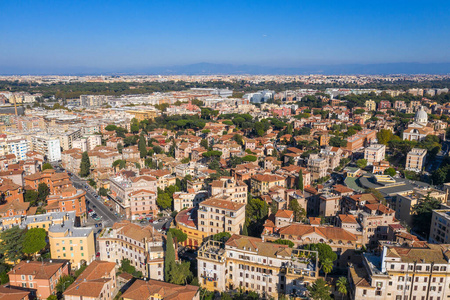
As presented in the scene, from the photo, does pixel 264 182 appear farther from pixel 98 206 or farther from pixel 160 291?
pixel 160 291

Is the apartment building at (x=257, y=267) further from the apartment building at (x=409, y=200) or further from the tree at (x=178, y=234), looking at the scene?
the apartment building at (x=409, y=200)

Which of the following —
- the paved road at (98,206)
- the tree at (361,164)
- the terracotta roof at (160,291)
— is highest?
the tree at (361,164)

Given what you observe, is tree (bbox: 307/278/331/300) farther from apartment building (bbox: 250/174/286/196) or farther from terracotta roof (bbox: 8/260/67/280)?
apartment building (bbox: 250/174/286/196)

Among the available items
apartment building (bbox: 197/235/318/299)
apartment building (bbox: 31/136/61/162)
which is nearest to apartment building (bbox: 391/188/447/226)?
apartment building (bbox: 197/235/318/299)

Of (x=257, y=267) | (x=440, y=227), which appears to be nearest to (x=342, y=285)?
(x=257, y=267)

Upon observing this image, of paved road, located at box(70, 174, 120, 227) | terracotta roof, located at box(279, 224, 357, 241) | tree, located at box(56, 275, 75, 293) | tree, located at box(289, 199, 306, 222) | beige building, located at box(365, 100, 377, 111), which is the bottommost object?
paved road, located at box(70, 174, 120, 227)

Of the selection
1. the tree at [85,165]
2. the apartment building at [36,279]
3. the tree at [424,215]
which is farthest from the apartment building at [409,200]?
the tree at [85,165]
